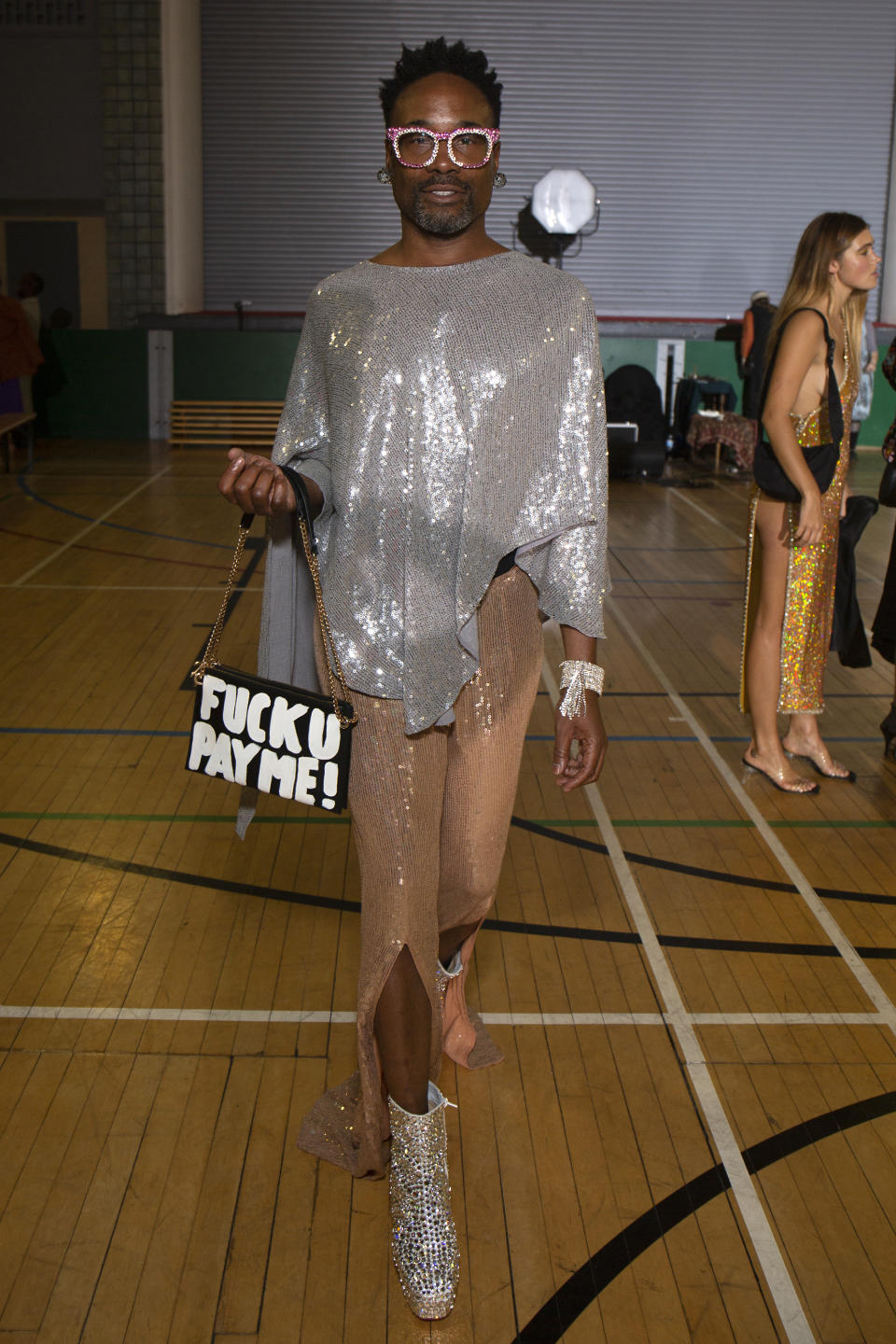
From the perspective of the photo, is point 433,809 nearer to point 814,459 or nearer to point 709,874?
point 709,874

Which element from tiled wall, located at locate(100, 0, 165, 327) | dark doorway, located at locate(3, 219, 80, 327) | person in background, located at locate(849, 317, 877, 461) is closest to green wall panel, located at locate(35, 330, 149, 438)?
tiled wall, located at locate(100, 0, 165, 327)

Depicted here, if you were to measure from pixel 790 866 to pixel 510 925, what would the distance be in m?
0.86

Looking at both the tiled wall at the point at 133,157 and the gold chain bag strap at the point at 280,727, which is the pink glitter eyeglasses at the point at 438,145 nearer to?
the gold chain bag strap at the point at 280,727

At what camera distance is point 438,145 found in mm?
1905

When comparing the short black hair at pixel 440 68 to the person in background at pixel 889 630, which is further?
the person in background at pixel 889 630

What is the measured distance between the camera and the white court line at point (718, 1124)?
201 centimetres

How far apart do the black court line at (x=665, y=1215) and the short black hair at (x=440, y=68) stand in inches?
68.8

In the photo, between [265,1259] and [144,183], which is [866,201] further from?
[265,1259]

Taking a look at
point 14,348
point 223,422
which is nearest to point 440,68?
point 14,348

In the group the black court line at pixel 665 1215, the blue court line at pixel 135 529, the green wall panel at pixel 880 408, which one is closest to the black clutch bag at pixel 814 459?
the black court line at pixel 665 1215

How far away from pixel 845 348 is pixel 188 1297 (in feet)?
10.0

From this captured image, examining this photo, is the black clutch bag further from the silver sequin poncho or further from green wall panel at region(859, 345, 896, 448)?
green wall panel at region(859, 345, 896, 448)

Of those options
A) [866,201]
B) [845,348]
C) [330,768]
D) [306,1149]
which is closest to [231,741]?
[330,768]

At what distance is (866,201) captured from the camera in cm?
1497
